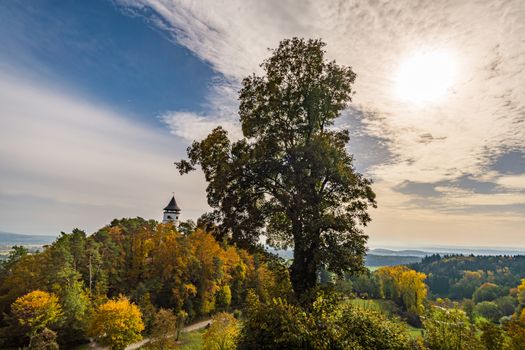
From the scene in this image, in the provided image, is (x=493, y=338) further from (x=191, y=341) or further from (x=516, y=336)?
(x=191, y=341)

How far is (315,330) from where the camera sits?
8.93m

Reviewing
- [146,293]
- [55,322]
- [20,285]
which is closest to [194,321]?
[146,293]

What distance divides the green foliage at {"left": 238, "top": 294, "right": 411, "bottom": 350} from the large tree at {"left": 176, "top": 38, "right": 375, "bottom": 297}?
2.48 metres


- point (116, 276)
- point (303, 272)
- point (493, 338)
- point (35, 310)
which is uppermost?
point (303, 272)

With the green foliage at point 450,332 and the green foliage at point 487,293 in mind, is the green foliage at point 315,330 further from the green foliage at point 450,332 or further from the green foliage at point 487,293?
the green foliage at point 487,293

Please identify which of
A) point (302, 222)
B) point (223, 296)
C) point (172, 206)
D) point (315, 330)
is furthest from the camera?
point (172, 206)

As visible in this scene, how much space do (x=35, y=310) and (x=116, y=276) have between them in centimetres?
1289

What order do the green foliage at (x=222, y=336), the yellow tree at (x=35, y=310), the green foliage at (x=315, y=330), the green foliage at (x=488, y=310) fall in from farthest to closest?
the green foliage at (x=488, y=310)
the yellow tree at (x=35, y=310)
the green foliage at (x=222, y=336)
the green foliage at (x=315, y=330)

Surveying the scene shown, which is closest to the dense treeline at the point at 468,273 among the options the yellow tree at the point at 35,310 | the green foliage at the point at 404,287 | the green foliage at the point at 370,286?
the green foliage at the point at 404,287

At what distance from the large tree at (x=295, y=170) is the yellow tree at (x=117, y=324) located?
65.7 ft

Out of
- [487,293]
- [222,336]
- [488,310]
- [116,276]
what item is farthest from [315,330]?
[487,293]

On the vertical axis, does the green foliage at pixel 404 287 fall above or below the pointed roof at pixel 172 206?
below

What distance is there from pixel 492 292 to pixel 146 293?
97.3 metres

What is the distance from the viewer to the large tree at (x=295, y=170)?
12.4 metres
